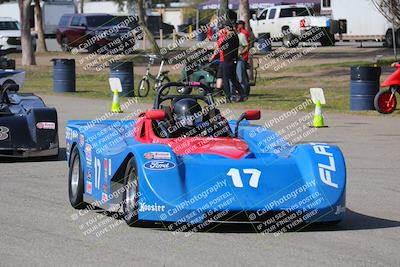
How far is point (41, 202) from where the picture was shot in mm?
10047

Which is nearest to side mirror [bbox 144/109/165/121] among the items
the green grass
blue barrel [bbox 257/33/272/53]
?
the green grass

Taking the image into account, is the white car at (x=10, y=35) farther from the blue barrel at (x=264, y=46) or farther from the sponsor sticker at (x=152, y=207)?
the sponsor sticker at (x=152, y=207)

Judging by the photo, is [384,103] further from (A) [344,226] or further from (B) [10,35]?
(B) [10,35]

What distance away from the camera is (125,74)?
26641mm

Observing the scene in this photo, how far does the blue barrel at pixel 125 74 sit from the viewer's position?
26.6m

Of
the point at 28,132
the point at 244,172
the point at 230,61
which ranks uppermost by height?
the point at 244,172

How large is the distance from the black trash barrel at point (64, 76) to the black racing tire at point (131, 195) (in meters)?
19.8

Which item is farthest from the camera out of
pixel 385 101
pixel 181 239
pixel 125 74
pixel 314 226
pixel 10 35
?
pixel 10 35

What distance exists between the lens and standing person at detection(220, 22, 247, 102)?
→ 890 inches

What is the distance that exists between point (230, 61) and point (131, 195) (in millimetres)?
14325

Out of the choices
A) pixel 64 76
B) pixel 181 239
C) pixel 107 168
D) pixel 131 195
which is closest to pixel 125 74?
pixel 64 76

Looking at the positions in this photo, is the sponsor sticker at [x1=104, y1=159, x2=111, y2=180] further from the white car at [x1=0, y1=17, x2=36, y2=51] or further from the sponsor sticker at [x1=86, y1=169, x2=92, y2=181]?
the white car at [x1=0, y1=17, x2=36, y2=51]

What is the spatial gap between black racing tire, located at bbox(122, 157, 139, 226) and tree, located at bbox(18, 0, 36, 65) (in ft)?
95.0

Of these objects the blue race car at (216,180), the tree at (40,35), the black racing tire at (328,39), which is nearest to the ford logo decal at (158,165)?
the blue race car at (216,180)
